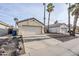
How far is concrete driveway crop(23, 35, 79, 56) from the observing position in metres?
3.24

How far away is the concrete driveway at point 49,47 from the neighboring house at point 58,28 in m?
0.20

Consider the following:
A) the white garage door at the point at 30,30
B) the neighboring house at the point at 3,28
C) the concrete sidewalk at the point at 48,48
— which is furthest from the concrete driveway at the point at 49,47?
the neighboring house at the point at 3,28

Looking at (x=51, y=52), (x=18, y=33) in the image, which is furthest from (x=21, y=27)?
(x=51, y=52)

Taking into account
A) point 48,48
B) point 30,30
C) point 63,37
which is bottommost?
point 48,48

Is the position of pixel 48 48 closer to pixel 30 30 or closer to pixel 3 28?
pixel 30 30

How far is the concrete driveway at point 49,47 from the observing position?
3.24 meters

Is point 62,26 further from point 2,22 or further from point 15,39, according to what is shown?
point 2,22

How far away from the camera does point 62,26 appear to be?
3395mm

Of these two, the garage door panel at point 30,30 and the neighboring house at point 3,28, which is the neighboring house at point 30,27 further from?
the neighboring house at point 3,28

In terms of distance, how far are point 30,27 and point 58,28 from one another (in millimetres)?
649

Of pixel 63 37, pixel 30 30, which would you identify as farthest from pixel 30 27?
pixel 63 37

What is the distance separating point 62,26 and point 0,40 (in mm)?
1398

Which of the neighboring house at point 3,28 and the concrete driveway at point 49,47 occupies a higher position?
the neighboring house at point 3,28

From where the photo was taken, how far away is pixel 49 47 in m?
3.33
